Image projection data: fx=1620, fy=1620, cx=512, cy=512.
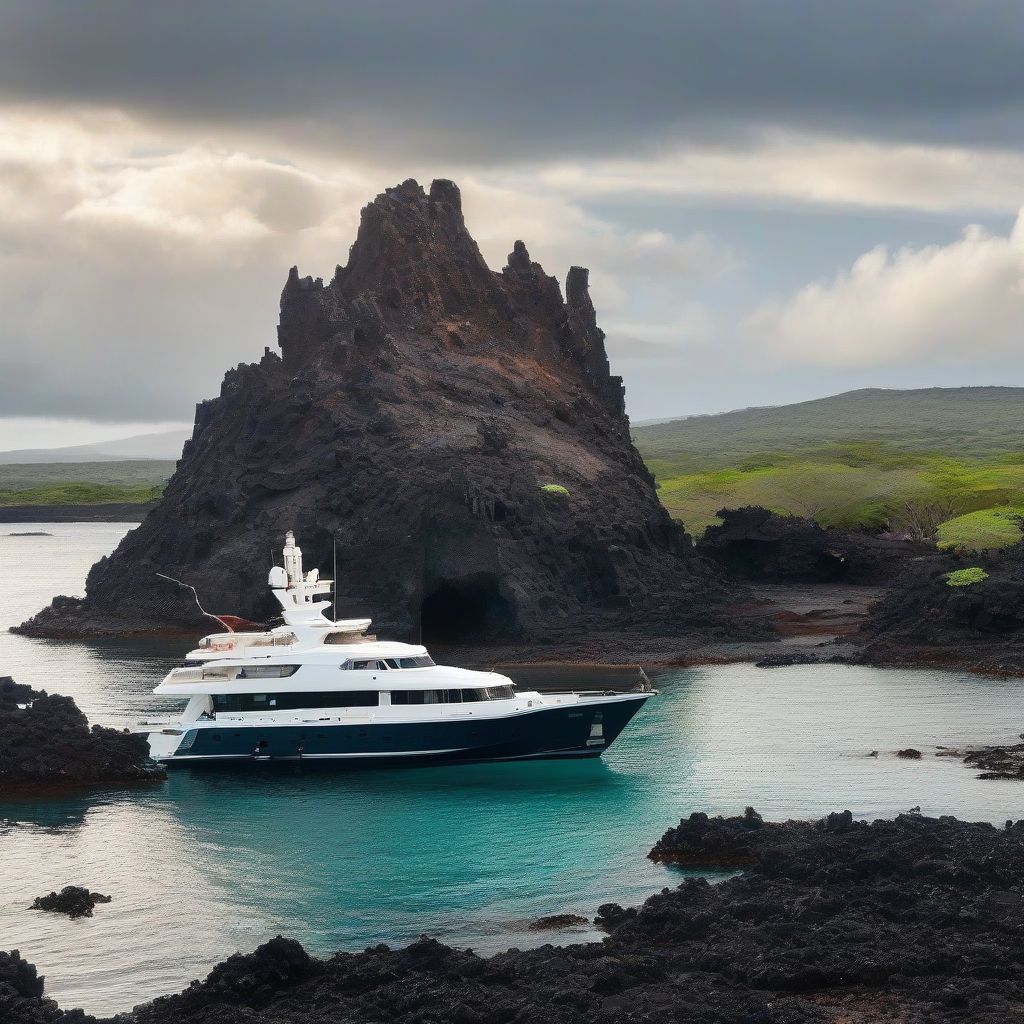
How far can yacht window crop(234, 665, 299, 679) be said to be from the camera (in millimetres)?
51688

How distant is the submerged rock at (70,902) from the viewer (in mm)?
37531

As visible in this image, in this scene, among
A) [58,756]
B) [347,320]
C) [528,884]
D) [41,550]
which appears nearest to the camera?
[528,884]

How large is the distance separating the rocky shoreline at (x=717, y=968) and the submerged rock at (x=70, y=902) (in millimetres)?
7336

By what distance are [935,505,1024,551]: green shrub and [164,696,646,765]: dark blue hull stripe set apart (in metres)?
58.3

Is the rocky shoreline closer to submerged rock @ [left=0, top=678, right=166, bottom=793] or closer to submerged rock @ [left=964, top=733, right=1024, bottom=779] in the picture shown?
submerged rock @ [left=964, top=733, right=1024, bottom=779]

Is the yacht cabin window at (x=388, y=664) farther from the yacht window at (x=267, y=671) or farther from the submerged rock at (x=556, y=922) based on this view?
the submerged rock at (x=556, y=922)

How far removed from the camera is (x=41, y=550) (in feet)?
640

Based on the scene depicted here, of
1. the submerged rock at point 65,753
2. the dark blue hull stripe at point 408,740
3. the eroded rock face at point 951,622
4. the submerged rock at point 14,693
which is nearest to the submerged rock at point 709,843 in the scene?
the dark blue hull stripe at point 408,740

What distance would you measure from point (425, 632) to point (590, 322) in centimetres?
4025

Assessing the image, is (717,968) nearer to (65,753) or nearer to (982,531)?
(65,753)

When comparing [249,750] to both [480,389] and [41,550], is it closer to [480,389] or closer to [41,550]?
[480,389]

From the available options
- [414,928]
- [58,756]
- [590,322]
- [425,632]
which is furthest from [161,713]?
[590,322]

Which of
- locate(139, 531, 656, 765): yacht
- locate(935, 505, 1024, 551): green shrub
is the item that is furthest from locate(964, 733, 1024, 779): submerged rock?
locate(935, 505, 1024, 551): green shrub

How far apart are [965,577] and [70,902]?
56.6 metres
